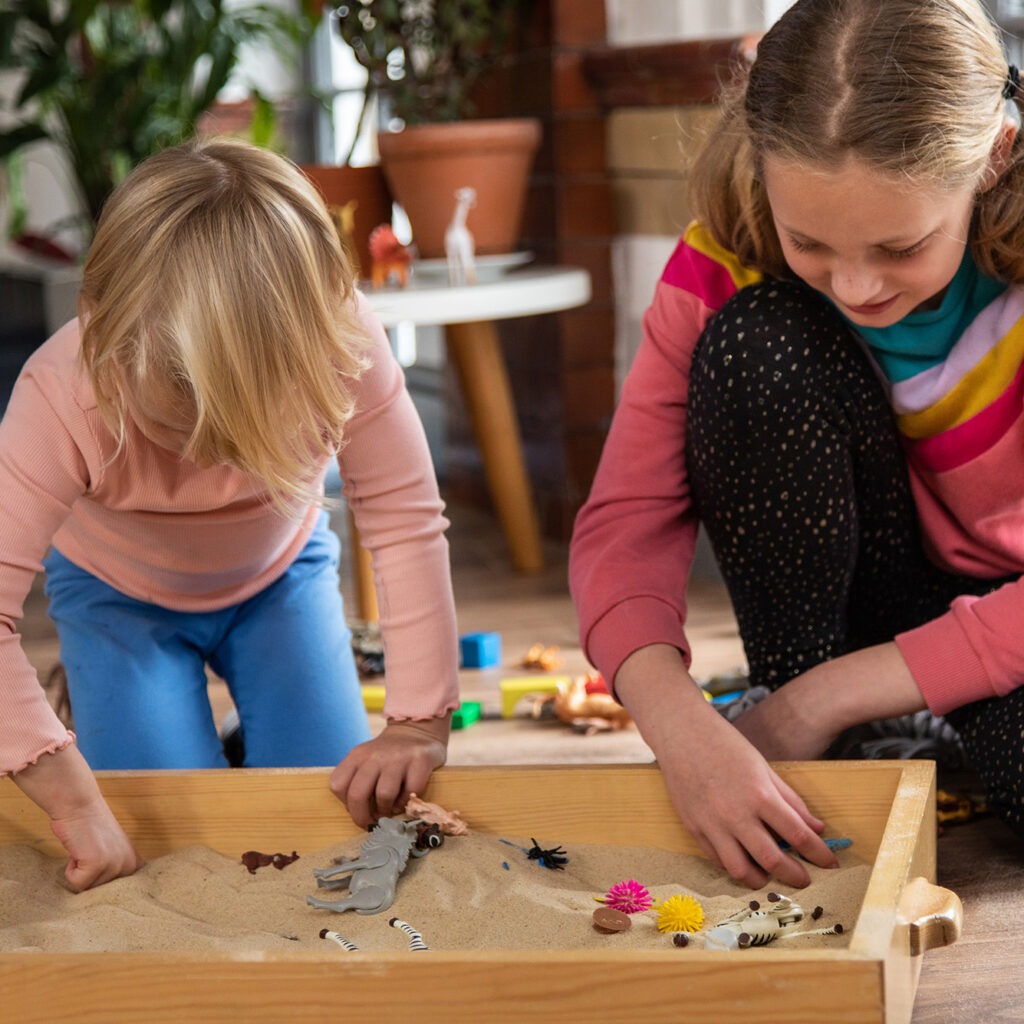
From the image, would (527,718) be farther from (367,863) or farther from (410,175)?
(410,175)

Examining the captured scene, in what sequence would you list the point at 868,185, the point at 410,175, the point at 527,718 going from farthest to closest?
the point at 410,175
the point at 527,718
the point at 868,185

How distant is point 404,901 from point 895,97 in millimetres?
621

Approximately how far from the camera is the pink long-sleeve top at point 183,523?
1034 mm

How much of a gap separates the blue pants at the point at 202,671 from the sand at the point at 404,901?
227 mm

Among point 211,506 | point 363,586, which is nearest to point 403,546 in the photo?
point 211,506

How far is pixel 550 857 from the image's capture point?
3.29 ft

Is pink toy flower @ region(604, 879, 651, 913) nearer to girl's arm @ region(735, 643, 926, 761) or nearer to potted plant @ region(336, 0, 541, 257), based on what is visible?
girl's arm @ region(735, 643, 926, 761)

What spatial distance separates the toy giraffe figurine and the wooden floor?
484 mm

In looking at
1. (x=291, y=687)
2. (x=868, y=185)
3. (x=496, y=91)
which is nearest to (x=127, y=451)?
(x=291, y=687)

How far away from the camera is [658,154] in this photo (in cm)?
222

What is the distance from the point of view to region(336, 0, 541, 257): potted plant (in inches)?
82.5

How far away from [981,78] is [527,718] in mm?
846

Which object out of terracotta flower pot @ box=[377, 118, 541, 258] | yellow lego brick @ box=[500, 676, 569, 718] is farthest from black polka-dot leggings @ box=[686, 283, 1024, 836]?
terracotta flower pot @ box=[377, 118, 541, 258]

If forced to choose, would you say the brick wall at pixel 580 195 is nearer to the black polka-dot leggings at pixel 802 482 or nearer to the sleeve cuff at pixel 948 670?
the black polka-dot leggings at pixel 802 482
